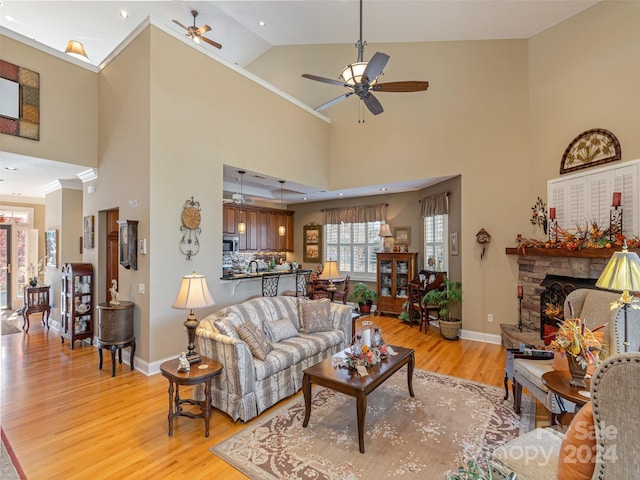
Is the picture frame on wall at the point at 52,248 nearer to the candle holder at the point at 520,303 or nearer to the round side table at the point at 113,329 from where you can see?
the round side table at the point at 113,329

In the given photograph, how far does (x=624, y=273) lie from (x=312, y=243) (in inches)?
283

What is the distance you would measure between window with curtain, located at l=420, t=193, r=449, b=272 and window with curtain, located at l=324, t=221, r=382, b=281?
1.37 meters

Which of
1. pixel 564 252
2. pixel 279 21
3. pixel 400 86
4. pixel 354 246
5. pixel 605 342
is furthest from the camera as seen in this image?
pixel 354 246

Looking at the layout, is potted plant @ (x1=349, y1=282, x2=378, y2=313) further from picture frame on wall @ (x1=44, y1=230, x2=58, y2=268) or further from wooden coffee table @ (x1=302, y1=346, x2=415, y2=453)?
picture frame on wall @ (x1=44, y1=230, x2=58, y2=268)

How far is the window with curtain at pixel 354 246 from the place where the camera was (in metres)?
8.15

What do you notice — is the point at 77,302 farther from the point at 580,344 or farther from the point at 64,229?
the point at 580,344

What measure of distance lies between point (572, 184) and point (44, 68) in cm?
781

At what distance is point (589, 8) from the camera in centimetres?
439

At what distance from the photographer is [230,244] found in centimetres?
738

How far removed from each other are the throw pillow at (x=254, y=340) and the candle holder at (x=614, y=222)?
4499 millimetres

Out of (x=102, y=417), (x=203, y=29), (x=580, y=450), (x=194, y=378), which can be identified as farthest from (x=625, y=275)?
(x=203, y=29)

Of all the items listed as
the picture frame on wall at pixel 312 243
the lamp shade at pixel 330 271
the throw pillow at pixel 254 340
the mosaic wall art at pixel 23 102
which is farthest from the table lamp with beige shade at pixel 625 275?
the picture frame on wall at pixel 312 243

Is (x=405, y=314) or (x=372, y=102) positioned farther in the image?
(x=405, y=314)

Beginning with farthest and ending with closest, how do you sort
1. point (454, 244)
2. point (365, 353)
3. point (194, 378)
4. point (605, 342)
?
point (454, 244) → point (365, 353) → point (605, 342) → point (194, 378)
